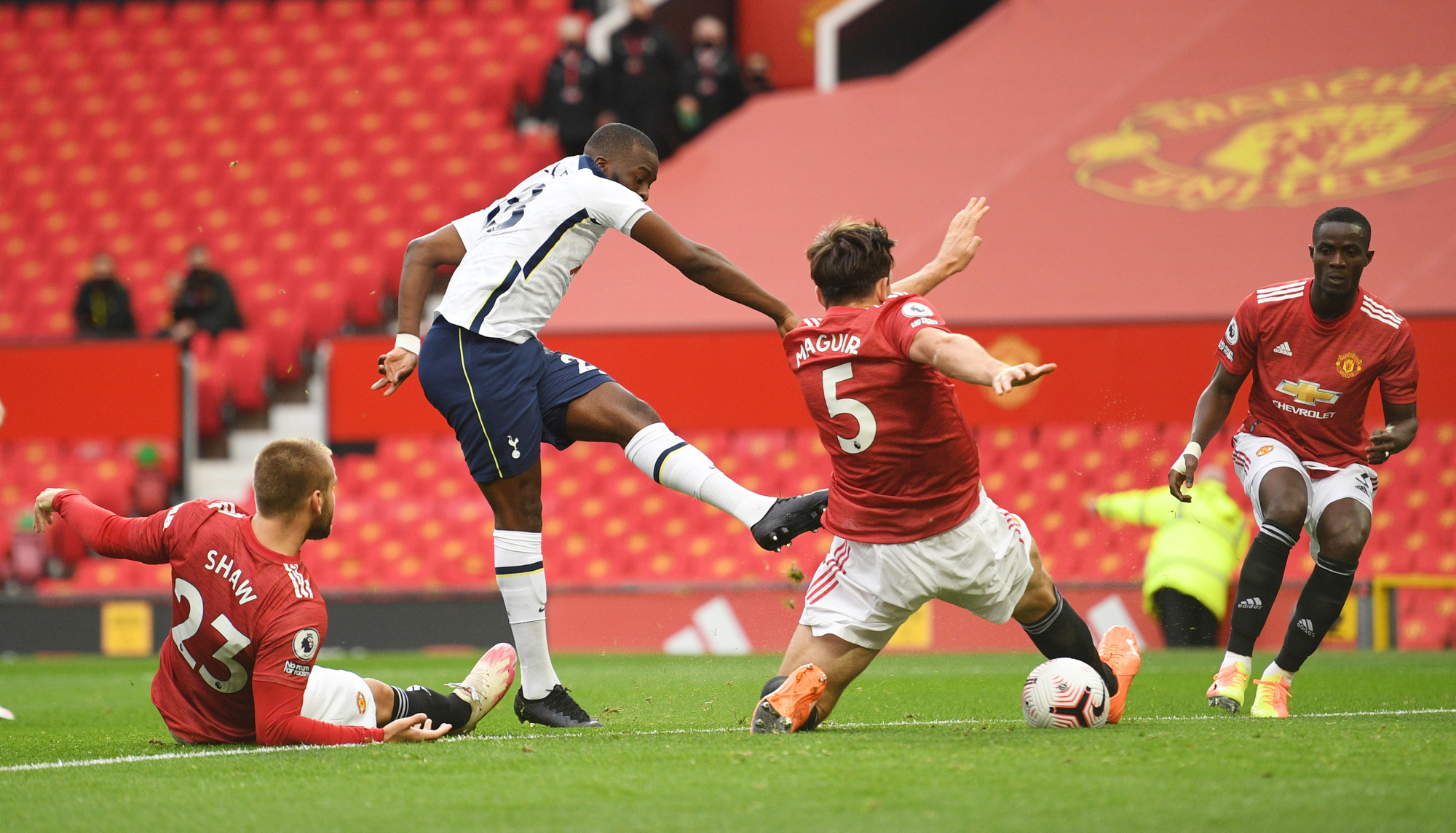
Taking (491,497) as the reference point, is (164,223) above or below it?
above

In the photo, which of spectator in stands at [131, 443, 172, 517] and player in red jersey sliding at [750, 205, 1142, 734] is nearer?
player in red jersey sliding at [750, 205, 1142, 734]

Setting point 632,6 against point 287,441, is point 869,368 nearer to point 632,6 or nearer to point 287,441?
point 287,441

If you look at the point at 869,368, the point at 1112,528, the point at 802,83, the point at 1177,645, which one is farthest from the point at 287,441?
the point at 802,83

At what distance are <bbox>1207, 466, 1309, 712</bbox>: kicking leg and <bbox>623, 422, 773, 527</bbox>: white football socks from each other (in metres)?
1.74

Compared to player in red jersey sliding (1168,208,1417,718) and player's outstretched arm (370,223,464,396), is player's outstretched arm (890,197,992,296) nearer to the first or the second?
player in red jersey sliding (1168,208,1417,718)

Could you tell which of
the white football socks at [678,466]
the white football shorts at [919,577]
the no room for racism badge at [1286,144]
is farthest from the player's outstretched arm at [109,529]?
the no room for racism badge at [1286,144]

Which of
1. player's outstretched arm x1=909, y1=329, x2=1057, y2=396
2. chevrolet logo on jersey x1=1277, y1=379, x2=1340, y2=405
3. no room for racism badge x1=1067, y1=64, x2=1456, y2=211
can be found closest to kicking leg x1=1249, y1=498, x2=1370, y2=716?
chevrolet logo on jersey x1=1277, y1=379, x2=1340, y2=405

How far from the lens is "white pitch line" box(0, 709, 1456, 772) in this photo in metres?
3.86

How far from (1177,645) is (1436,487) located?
8.02 feet

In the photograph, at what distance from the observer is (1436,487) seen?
10.3 meters

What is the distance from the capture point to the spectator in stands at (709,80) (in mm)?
14320

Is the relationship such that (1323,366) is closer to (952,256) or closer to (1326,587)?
(1326,587)

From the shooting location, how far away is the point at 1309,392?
5.02m

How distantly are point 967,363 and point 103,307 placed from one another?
34.2ft
